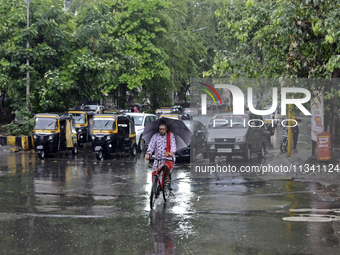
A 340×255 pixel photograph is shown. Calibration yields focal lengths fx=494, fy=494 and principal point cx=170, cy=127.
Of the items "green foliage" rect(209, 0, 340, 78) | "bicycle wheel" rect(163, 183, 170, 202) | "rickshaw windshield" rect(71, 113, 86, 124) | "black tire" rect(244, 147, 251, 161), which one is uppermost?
"green foliage" rect(209, 0, 340, 78)

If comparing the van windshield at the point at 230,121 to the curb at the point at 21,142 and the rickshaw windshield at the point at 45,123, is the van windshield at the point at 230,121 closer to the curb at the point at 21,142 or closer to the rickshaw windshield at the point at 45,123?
the rickshaw windshield at the point at 45,123

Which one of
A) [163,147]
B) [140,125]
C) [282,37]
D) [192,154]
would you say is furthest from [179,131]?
[140,125]

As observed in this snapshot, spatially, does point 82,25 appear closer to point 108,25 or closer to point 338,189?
point 108,25

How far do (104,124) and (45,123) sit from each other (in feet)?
8.34

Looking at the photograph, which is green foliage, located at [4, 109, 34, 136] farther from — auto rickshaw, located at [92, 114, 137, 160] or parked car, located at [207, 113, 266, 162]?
parked car, located at [207, 113, 266, 162]

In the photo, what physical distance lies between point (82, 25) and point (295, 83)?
14279mm

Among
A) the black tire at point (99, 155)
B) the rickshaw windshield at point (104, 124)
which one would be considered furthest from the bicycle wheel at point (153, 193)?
the rickshaw windshield at point (104, 124)

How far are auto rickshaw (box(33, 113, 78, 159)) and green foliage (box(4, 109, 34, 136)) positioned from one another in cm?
333

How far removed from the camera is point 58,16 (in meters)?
25.3

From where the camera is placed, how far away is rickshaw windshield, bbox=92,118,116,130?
21.8 meters

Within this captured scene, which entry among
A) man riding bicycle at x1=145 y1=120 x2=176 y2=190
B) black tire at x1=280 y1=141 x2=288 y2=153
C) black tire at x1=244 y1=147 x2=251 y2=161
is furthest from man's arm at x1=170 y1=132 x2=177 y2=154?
black tire at x1=244 y1=147 x2=251 y2=161

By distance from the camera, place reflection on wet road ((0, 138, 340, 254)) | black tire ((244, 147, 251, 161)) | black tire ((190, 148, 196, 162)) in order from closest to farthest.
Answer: reflection on wet road ((0, 138, 340, 254)) < black tire ((244, 147, 251, 161)) < black tire ((190, 148, 196, 162))

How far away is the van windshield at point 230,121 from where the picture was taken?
54.3ft

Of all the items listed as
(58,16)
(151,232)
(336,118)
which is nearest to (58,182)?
(151,232)
